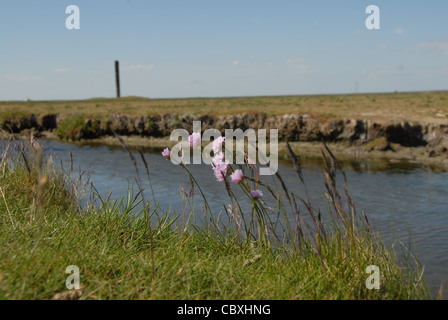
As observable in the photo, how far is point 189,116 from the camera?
70.3 ft

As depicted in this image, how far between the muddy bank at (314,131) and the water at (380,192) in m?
1.62

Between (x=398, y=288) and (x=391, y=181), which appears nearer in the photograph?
(x=398, y=288)

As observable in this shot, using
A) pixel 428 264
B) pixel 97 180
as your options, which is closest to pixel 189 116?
pixel 97 180

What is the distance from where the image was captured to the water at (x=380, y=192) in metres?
7.52

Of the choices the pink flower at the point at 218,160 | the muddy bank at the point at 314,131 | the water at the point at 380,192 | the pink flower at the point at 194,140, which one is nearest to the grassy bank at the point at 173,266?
the pink flower at the point at 218,160

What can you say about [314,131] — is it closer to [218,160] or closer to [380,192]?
[380,192]

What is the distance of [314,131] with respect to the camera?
18453 millimetres

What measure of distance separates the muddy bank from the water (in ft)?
5.33

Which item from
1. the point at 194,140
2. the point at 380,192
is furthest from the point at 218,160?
the point at 380,192

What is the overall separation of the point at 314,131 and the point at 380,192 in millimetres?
6979

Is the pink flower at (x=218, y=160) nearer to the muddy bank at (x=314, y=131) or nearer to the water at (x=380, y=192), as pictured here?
the water at (x=380, y=192)
